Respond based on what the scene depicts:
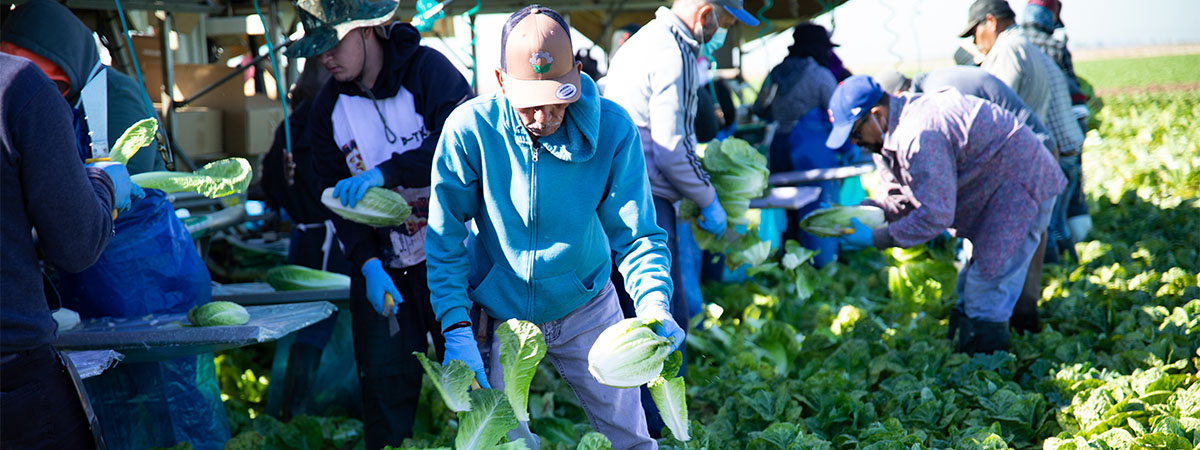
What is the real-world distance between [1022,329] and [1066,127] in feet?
5.38

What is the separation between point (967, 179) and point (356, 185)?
270 centimetres

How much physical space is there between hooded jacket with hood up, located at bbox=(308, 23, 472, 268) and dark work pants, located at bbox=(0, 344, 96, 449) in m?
1.15

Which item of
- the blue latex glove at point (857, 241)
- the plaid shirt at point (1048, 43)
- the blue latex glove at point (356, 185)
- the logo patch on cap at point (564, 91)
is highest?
the logo patch on cap at point (564, 91)

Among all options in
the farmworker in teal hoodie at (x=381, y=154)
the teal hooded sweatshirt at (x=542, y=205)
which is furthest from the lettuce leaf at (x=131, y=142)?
the teal hooded sweatshirt at (x=542, y=205)

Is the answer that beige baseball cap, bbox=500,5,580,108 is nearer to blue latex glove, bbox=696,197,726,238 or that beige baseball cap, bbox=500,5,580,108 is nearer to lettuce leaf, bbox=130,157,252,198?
lettuce leaf, bbox=130,157,252,198

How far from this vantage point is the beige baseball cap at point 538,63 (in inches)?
84.0

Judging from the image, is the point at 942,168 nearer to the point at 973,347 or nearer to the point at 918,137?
the point at 918,137

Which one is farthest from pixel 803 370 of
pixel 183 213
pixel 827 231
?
pixel 183 213

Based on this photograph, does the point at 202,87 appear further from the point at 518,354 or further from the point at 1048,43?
the point at 1048,43

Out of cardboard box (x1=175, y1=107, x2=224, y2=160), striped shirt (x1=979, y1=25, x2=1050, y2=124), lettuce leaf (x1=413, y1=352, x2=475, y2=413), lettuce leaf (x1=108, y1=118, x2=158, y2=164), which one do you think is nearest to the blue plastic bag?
lettuce leaf (x1=108, y1=118, x2=158, y2=164)

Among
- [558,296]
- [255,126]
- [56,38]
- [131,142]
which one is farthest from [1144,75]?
[56,38]

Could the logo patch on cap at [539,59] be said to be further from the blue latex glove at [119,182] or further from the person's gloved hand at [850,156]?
the person's gloved hand at [850,156]

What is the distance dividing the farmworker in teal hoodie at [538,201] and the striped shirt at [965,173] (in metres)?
1.95

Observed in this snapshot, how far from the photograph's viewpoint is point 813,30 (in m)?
6.80
